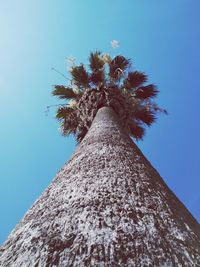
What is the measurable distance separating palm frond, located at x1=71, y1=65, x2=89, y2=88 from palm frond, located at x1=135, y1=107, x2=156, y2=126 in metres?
1.70

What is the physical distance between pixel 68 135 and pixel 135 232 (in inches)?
258

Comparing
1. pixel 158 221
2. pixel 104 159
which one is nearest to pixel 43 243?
pixel 158 221

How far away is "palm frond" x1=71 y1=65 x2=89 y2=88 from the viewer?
7.88m

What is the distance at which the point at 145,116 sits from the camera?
25.9 ft

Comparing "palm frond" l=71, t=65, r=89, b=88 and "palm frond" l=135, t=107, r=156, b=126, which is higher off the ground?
"palm frond" l=71, t=65, r=89, b=88

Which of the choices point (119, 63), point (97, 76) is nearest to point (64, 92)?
point (97, 76)

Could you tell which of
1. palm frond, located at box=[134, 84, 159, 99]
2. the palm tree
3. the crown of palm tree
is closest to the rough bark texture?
the palm tree

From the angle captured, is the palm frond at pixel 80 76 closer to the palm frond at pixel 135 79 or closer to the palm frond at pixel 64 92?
the palm frond at pixel 64 92

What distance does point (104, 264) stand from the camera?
1.14m

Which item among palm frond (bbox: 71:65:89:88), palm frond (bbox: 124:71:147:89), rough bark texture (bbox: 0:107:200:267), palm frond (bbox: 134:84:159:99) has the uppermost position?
palm frond (bbox: 71:65:89:88)

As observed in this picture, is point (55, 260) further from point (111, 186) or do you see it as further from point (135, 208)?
point (111, 186)

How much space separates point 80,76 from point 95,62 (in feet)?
2.59

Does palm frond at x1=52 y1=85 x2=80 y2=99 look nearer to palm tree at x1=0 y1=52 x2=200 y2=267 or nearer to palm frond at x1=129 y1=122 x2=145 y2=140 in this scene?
palm frond at x1=129 y1=122 x2=145 y2=140

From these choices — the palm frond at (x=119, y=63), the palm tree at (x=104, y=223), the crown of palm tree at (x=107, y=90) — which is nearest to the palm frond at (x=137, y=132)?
the crown of palm tree at (x=107, y=90)
